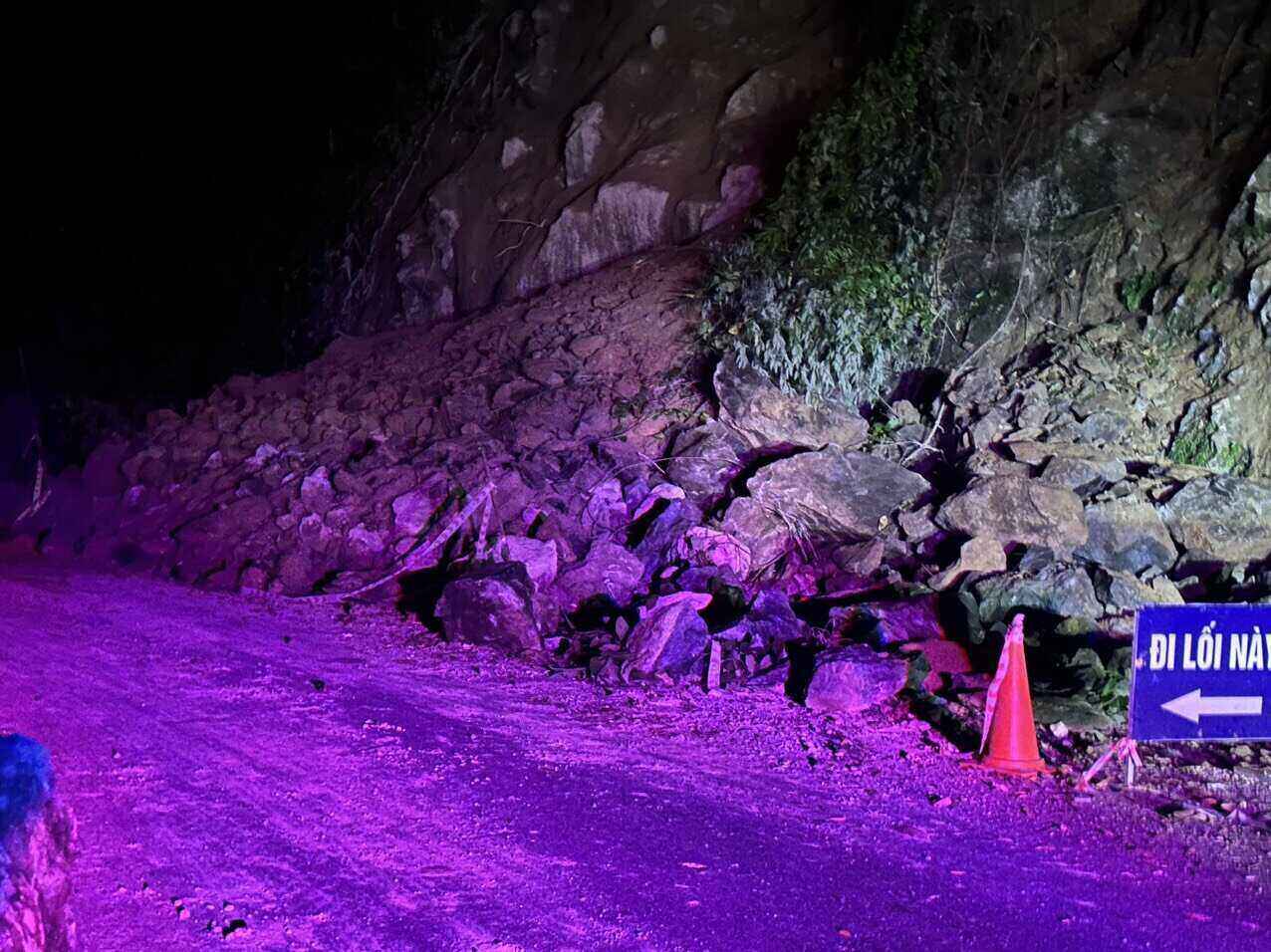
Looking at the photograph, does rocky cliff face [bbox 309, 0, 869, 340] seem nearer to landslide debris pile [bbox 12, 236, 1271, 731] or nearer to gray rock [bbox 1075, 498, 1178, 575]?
landslide debris pile [bbox 12, 236, 1271, 731]

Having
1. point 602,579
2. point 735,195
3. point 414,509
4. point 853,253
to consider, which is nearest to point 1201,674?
point 602,579

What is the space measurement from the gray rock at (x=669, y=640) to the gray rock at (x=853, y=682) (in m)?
0.93

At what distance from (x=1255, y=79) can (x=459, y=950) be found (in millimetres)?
11766

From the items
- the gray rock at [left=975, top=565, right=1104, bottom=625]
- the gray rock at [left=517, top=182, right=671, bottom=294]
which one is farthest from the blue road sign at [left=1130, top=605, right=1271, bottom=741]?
the gray rock at [left=517, top=182, right=671, bottom=294]

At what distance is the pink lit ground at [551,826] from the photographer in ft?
13.8

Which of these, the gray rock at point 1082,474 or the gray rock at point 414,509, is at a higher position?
the gray rock at point 1082,474

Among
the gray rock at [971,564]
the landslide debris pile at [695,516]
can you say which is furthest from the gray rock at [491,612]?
the gray rock at [971,564]

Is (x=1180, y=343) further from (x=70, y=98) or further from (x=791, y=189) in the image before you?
(x=70, y=98)

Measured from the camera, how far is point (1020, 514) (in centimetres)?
917

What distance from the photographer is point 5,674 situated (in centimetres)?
702

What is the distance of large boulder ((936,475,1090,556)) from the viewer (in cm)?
908

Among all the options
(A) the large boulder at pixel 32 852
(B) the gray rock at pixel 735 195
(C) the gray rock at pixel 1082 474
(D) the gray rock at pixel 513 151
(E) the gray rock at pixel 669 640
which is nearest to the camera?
(A) the large boulder at pixel 32 852

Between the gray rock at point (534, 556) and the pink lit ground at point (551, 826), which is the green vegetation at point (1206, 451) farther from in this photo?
the gray rock at point (534, 556)

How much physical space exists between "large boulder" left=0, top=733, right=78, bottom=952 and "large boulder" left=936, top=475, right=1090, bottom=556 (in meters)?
7.59
